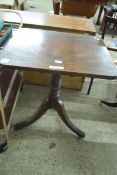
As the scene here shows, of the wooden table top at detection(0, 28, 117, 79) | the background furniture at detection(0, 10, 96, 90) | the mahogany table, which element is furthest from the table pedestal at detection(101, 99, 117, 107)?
the wooden table top at detection(0, 28, 117, 79)

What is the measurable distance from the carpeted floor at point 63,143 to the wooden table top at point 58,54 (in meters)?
0.73

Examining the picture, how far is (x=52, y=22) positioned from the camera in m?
1.81

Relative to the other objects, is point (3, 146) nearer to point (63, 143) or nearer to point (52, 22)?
point (63, 143)

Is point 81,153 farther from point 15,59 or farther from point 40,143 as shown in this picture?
point 15,59

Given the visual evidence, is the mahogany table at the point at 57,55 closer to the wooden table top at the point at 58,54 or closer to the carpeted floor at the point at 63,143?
the wooden table top at the point at 58,54

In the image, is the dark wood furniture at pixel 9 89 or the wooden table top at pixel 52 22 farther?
the wooden table top at pixel 52 22

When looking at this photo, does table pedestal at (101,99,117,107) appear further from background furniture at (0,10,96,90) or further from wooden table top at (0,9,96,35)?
wooden table top at (0,9,96,35)

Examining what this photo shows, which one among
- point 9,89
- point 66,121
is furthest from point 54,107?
point 9,89

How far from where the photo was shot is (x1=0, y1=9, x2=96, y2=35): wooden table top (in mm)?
1702

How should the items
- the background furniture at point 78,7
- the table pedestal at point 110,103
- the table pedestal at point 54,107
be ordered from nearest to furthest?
the table pedestal at point 54,107 → the table pedestal at point 110,103 → the background furniture at point 78,7

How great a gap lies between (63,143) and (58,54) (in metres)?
0.75

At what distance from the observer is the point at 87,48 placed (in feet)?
4.12

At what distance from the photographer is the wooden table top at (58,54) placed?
102cm

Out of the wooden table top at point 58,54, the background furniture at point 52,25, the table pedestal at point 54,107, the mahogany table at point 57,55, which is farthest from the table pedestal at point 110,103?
the wooden table top at point 58,54
